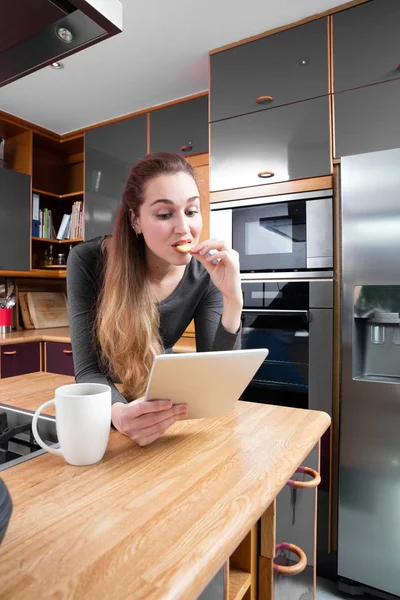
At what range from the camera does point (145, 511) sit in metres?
0.55

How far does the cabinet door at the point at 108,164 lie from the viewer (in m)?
2.93

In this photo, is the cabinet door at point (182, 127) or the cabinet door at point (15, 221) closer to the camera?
the cabinet door at point (182, 127)

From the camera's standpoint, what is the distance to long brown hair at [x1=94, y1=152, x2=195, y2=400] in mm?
1123

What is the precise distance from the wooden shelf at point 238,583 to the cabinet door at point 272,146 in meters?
1.73

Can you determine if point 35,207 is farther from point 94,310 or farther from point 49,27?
point 49,27

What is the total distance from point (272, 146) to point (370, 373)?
1.22 metres

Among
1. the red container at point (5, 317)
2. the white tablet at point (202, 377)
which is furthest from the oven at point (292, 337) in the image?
the red container at point (5, 317)

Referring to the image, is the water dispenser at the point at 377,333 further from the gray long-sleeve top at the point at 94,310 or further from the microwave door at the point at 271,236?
the gray long-sleeve top at the point at 94,310

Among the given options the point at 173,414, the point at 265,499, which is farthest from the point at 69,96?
the point at 265,499

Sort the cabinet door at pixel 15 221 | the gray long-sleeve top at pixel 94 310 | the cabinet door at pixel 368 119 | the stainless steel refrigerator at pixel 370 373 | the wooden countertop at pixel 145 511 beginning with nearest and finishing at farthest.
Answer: the wooden countertop at pixel 145 511, the gray long-sleeve top at pixel 94 310, the stainless steel refrigerator at pixel 370 373, the cabinet door at pixel 368 119, the cabinet door at pixel 15 221

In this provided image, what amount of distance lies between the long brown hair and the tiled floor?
1433 mm

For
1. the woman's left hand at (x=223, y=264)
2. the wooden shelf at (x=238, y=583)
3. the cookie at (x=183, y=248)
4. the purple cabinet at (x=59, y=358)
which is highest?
the cookie at (x=183, y=248)

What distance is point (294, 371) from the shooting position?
2.06 meters

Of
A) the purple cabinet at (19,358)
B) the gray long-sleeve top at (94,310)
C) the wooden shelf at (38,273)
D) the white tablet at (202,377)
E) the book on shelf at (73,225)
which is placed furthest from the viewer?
the book on shelf at (73,225)
